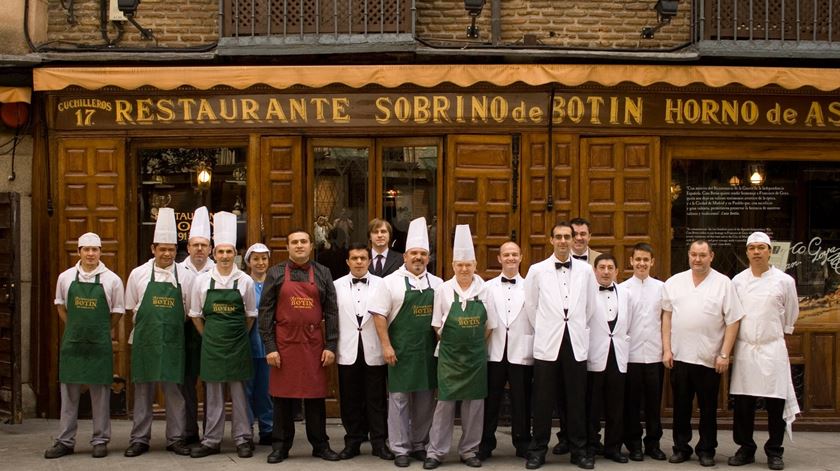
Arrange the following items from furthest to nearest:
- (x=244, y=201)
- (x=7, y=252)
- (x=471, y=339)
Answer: (x=244, y=201)
(x=7, y=252)
(x=471, y=339)

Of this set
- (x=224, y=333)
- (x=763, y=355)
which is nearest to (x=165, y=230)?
(x=224, y=333)

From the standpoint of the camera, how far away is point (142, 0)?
11852 mm

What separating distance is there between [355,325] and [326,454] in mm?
1156

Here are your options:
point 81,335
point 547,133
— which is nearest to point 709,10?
point 547,133

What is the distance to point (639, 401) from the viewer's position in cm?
912

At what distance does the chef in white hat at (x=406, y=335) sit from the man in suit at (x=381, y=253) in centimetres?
77

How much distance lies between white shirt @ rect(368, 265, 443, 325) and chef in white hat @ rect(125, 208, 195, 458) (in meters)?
1.77

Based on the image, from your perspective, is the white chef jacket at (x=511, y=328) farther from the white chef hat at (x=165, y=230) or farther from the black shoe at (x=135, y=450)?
the black shoe at (x=135, y=450)

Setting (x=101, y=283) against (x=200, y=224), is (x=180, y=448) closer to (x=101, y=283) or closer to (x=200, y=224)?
(x=101, y=283)

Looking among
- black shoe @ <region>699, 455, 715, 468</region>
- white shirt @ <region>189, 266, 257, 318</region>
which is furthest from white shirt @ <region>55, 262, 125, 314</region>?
black shoe @ <region>699, 455, 715, 468</region>

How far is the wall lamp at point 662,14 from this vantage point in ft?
36.6

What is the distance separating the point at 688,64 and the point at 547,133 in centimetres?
170

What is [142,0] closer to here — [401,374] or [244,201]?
[244,201]

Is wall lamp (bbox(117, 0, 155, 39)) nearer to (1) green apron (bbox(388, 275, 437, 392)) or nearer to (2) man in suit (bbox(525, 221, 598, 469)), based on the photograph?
(1) green apron (bbox(388, 275, 437, 392))
